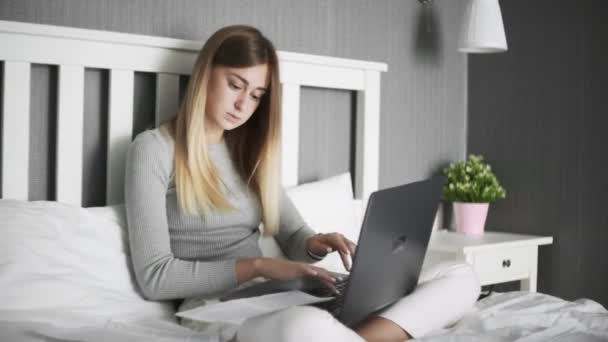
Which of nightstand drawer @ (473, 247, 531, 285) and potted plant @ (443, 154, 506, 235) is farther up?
potted plant @ (443, 154, 506, 235)

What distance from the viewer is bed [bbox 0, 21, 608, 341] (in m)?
1.22

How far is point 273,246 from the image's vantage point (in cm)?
177

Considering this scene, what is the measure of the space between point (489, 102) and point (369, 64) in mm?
651

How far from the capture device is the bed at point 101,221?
122cm

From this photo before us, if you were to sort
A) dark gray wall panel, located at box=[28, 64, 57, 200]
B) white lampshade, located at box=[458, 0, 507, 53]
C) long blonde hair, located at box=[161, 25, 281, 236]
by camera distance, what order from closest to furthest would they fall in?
long blonde hair, located at box=[161, 25, 281, 236], dark gray wall panel, located at box=[28, 64, 57, 200], white lampshade, located at box=[458, 0, 507, 53]

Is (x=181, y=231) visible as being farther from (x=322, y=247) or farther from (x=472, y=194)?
(x=472, y=194)

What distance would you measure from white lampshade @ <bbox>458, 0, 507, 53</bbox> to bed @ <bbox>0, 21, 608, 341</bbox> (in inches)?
22.3

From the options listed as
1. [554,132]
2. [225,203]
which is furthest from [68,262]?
[554,132]

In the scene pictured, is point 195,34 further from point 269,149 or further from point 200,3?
point 269,149

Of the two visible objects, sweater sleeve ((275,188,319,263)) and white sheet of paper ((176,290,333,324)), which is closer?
white sheet of paper ((176,290,333,324))

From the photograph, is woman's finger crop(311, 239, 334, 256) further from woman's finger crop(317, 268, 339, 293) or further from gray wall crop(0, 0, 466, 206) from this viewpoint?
gray wall crop(0, 0, 466, 206)

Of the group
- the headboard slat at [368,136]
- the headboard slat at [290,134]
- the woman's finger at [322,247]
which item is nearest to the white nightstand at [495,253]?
the headboard slat at [368,136]

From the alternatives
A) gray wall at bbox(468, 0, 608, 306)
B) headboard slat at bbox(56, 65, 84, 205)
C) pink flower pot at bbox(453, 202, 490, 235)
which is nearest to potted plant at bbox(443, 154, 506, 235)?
pink flower pot at bbox(453, 202, 490, 235)

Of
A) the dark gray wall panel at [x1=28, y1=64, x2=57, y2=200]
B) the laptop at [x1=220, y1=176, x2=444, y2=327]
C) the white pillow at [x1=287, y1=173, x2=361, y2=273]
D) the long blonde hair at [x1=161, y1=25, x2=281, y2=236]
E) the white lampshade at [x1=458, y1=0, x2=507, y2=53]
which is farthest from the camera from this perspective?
the white lampshade at [x1=458, y1=0, x2=507, y2=53]
